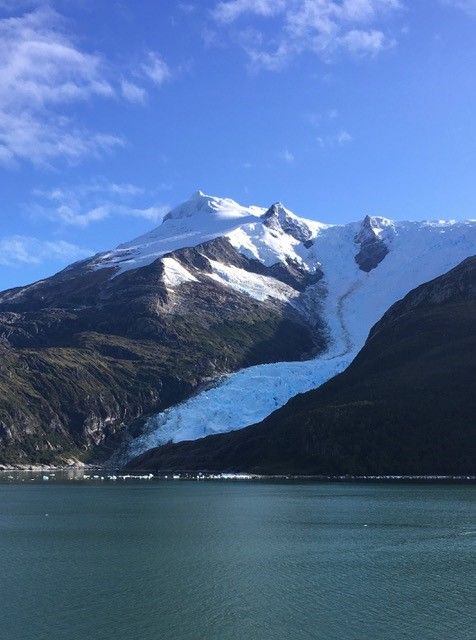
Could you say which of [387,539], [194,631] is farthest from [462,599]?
[387,539]

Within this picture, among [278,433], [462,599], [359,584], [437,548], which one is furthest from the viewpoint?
[278,433]

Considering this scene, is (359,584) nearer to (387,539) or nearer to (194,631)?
(194,631)

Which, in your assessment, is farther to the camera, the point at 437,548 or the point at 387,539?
the point at 387,539

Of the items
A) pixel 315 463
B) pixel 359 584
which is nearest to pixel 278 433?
pixel 315 463

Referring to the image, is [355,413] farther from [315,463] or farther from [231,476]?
[231,476]

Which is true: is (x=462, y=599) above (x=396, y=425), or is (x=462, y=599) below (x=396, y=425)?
below

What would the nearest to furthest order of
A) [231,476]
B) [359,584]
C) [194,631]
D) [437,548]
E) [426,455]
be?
[194,631], [359,584], [437,548], [426,455], [231,476]
